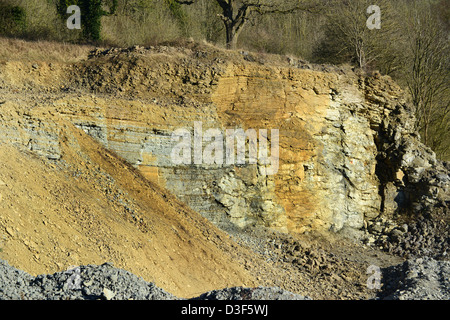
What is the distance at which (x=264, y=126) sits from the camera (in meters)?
14.4

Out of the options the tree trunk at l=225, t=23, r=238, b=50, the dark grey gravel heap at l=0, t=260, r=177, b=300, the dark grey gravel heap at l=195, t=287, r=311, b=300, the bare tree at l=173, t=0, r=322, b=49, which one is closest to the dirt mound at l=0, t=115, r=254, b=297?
the dark grey gravel heap at l=0, t=260, r=177, b=300

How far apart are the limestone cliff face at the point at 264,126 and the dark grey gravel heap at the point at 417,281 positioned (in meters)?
3.12

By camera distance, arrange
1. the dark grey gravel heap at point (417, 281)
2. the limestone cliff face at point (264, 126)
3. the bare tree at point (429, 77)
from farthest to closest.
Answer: the bare tree at point (429, 77) < the limestone cliff face at point (264, 126) < the dark grey gravel heap at point (417, 281)

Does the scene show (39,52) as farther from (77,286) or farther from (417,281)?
(417,281)

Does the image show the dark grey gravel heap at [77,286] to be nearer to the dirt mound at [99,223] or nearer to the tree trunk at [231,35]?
the dirt mound at [99,223]

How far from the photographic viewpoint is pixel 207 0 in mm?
24250

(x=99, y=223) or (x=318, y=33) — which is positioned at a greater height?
(x=318, y=33)

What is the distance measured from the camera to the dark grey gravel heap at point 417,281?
32.7 ft

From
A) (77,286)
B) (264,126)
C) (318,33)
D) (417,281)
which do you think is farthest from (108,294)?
(318,33)

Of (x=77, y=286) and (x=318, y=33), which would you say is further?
(x=318, y=33)

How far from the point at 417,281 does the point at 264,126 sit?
5.60 metres

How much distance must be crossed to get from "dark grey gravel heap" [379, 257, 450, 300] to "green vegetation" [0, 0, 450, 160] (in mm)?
8191

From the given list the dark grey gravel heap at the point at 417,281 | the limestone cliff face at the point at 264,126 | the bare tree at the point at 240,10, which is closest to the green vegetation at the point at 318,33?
the bare tree at the point at 240,10

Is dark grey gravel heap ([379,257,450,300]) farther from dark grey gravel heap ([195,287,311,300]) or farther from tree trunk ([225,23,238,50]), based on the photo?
tree trunk ([225,23,238,50])
